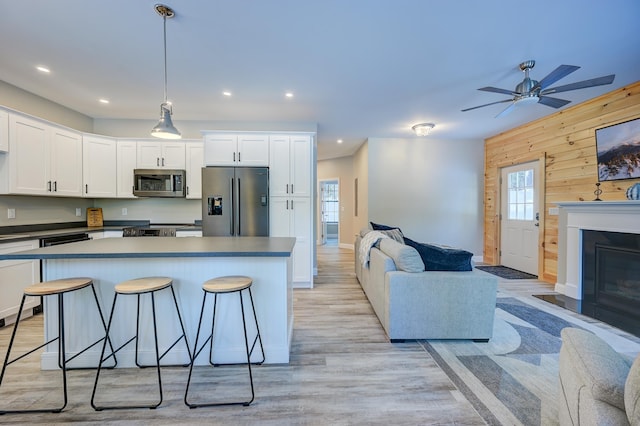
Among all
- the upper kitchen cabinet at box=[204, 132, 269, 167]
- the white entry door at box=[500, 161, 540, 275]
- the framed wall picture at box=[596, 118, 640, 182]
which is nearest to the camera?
the framed wall picture at box=[596, 118, 640, 182]

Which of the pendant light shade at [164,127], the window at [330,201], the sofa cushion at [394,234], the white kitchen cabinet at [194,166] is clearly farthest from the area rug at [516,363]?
the window at [330,201]

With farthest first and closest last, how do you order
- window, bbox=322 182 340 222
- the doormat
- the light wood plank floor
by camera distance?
window, bbox=322 182 340 222 → the doormat → the light wood plank floor

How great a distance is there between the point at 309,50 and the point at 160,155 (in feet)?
9.62

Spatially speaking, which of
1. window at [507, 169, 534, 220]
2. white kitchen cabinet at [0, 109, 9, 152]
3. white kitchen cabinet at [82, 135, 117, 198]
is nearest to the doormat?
window at [507, 169, 534, 220]

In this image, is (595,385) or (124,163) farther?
(124,163)

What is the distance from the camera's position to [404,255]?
2410 mm

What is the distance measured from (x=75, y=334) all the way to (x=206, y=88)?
2779 millimetres

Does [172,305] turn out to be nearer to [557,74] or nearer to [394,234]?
[394,234]

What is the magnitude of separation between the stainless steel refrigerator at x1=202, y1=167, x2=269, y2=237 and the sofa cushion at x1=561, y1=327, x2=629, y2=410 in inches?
131

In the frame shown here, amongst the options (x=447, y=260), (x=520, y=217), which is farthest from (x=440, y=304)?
(x=520, y=217)

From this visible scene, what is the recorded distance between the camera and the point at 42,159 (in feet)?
10.7

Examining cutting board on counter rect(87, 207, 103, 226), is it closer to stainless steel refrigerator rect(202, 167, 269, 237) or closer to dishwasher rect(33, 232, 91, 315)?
dishwasher rect(33, 232, 91, 315)

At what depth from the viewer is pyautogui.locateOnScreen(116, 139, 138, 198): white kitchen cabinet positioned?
4.04m

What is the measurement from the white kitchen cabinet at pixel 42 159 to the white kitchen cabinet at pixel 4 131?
0.04 meters
